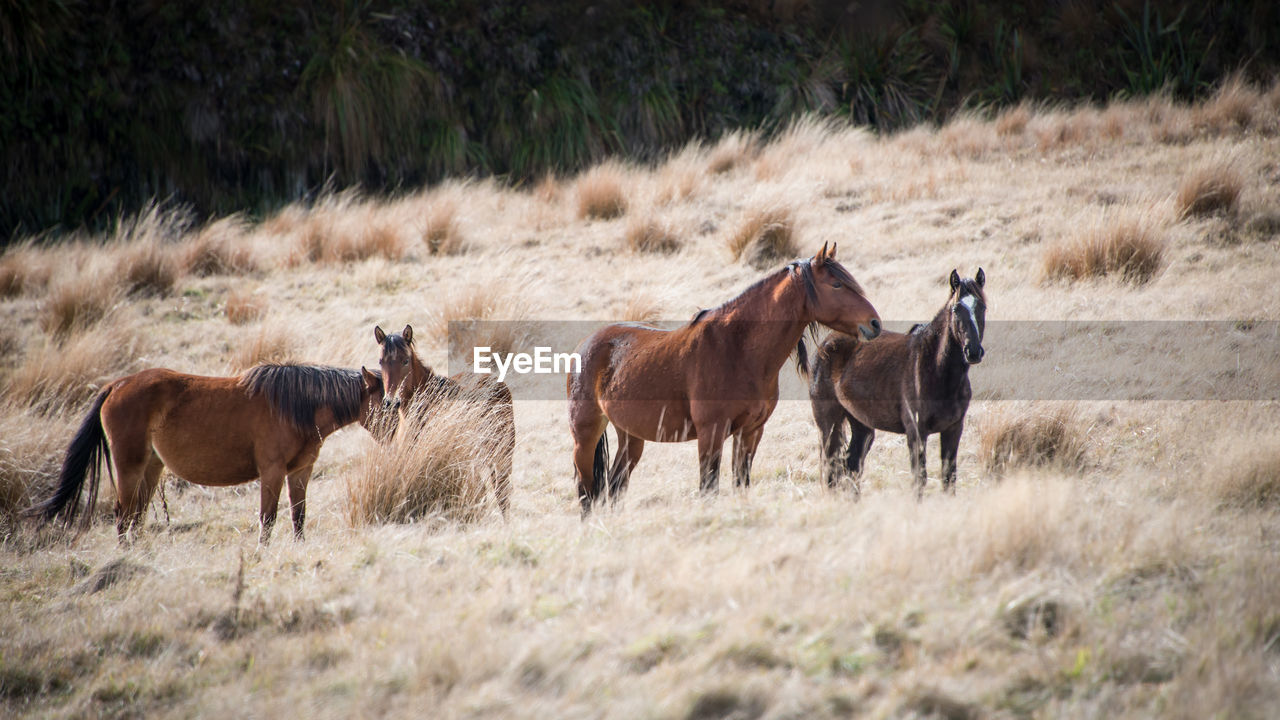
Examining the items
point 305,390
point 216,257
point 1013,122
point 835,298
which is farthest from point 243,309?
point 1013,122

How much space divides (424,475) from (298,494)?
91cm

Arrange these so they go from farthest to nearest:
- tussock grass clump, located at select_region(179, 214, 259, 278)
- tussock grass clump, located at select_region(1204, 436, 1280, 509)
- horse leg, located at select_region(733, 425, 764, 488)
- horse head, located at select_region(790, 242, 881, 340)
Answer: tussock grass clump, located at select_region(179, 214, 259, 278), horse leg, located at select_region(733, 425, 764, 488), horse head, located at select_region(790, 242, 881, 340), tussock grass clump, located at select_region(1204, 436, 1280, 509)

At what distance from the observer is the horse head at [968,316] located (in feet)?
Answer: 13.8

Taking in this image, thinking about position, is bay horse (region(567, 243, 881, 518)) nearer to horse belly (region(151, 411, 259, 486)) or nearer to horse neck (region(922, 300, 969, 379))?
horse neck (region(922, 300, 969, 379))

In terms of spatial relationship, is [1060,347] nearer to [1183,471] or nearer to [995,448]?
[995,448]

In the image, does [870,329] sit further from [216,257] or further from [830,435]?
[216,257]

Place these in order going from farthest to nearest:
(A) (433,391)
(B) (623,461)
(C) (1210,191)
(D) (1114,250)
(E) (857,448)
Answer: (C) (1210,191) → (D) (1114,250) → (A) (433,391) → (B) (623,461) → (E) (857,448)

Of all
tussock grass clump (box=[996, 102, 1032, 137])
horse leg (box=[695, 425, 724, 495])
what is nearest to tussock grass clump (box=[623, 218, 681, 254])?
tussock grass clump (box=[996, 102, 1032, 137])

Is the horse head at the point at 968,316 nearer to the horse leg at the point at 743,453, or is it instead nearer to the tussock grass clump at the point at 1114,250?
the horse leg at the point at 743,453

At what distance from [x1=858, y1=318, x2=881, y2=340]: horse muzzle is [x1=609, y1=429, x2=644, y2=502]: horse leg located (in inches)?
65.1

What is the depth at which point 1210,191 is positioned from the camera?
28.0 ft

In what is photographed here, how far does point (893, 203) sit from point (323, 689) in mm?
8714

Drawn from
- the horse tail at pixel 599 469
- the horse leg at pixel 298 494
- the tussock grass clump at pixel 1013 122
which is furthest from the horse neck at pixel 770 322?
the tussock grass clump at pixel 1013 122

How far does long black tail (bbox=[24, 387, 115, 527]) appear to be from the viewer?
5.73m
